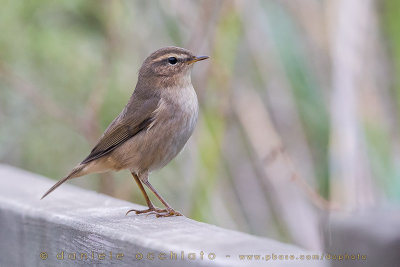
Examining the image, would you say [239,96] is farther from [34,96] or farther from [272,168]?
[34,96]

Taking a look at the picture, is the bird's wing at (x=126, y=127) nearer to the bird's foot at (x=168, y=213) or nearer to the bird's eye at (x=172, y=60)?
the bird's eye at (x=172, y=60)

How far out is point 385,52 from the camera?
14.8 ft

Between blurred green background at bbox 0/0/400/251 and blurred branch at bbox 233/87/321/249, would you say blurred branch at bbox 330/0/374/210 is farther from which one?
blurred branch at bbox 233/87/321/249

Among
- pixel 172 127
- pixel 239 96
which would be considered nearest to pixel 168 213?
pixel 172 127

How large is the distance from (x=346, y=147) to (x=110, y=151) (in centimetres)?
130

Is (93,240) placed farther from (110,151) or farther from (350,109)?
(350,109)

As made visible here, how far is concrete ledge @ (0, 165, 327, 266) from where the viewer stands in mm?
1995

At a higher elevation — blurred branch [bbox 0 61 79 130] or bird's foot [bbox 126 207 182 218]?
blurred branch [bbox 0 61 79 130]

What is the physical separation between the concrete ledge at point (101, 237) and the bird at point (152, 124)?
1.14 ft

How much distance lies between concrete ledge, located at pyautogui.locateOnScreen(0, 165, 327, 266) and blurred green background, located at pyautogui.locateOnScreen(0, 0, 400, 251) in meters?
1.14

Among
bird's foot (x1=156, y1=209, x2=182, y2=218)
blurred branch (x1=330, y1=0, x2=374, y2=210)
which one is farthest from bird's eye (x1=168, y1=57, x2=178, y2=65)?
blurred branch (x1=330, y1=0, x2=374, y2=210)

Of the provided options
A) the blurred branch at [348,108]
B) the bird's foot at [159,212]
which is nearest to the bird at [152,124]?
the bird's foot at [159,212]

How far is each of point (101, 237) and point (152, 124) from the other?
1.14 m

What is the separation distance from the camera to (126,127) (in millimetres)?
3549
